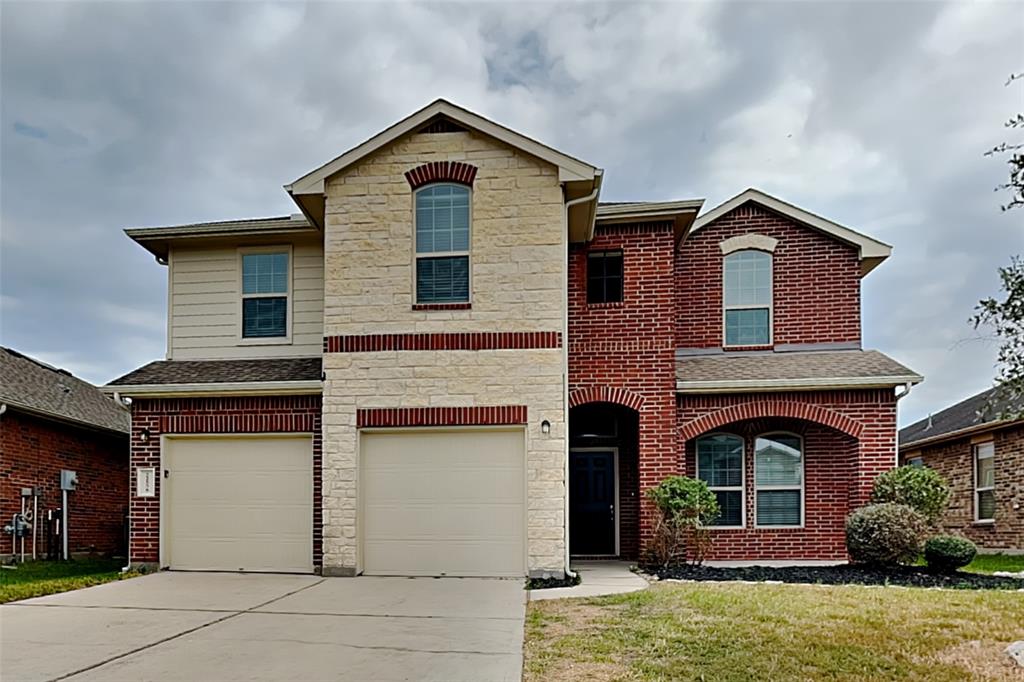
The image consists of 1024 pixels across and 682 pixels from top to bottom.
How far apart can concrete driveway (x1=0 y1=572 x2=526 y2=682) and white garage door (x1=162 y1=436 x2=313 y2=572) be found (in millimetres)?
1274

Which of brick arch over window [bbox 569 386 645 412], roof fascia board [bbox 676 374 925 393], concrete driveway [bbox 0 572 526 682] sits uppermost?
roof fascia board [bbox 676 374 925 393]

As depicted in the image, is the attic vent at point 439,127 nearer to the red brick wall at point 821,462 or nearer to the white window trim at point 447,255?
the white window trim at point 447,255

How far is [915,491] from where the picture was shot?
13.9 m

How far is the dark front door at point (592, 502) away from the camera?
1622 cm

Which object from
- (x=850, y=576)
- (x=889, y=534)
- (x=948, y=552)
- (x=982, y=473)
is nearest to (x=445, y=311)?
(x=850, y=576)

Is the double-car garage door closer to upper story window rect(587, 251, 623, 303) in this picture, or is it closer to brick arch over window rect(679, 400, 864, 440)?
upper story window rect(587, 251, 623, 303)

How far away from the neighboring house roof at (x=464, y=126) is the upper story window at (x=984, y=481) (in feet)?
39.1

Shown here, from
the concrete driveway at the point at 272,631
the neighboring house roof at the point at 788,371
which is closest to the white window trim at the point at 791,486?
the neighboring house roof at the point at 788,371

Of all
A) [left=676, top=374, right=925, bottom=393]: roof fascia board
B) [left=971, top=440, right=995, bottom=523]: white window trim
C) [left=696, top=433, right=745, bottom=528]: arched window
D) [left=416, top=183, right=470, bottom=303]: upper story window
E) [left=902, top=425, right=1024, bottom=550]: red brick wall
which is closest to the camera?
[left=416, top=183, right=470, bottom=303]: upper story window

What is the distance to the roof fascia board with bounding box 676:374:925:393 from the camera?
14.4 metres

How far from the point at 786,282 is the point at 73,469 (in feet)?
48.2

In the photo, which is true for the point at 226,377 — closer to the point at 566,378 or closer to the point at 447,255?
the point at 447,255

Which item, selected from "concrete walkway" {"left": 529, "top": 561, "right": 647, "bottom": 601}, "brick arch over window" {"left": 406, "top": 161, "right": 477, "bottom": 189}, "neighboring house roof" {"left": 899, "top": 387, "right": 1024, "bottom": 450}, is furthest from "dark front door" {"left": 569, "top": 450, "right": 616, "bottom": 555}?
"neighboring house roof" {"left": 899, "top": 387, "right": 1024, "bottom": 450}

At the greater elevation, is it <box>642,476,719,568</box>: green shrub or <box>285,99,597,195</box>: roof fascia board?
<box>285,99,597,195</box>: roof fascia board
